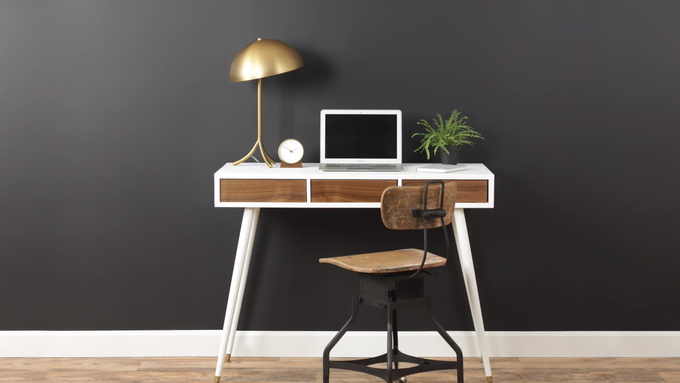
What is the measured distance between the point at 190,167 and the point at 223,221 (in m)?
0.31

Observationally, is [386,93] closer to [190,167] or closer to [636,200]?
[190,167]

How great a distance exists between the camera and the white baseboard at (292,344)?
3018 mm

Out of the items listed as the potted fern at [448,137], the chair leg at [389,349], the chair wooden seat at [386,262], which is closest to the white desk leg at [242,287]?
the chair wooden seat at [386,262]

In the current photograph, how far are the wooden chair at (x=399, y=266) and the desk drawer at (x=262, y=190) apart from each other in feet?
1.13

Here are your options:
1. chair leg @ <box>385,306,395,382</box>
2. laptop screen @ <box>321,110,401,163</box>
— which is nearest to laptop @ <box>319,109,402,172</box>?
laptop screen @ <box>321,110,401,163</box>

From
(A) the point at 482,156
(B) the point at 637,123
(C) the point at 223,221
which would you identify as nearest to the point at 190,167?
A: (C) the point at 223,221

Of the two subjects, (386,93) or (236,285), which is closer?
(236,285)

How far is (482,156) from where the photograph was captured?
297 cm

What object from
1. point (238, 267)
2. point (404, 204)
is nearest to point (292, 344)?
point (238, 267)

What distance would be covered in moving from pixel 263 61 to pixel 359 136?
538 millimetres

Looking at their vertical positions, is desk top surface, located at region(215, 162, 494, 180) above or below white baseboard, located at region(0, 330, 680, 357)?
above

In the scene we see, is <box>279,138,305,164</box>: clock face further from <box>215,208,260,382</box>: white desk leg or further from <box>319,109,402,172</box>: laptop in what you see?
<box>215,208,260,382</box>: white desk leg

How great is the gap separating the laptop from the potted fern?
0.16m

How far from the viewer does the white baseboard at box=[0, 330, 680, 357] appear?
119 inches
